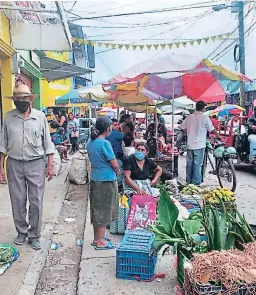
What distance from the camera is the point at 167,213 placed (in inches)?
157

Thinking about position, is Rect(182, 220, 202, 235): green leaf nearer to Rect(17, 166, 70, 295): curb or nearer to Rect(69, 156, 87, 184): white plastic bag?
Rect(17, 166, 70, 295): curb

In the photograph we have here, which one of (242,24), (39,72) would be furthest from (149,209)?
(242,24)

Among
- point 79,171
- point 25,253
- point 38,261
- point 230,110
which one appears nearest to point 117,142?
point 79,171

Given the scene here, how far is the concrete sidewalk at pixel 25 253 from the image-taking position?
394cm

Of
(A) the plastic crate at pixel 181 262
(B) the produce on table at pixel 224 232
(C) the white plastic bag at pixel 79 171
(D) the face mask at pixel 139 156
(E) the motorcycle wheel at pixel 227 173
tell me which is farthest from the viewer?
(C) the white plastic bag at pixel 79 171

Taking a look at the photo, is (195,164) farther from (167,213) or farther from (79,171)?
(167,213)

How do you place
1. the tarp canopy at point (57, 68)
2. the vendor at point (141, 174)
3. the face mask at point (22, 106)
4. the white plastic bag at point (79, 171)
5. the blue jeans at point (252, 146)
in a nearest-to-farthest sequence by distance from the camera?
1. the face mask at point (22, 106)
2. the vendor at point (141, 174)
3. the white plastic bag at point (79, 171)
4. the blue jeans at point (252, 146)
5. the tarp canopy at point (57, 68)

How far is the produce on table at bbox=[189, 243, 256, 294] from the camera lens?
2.89m

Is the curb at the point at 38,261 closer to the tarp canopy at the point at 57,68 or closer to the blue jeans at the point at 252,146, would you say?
the blue jeans at the point at 252,146

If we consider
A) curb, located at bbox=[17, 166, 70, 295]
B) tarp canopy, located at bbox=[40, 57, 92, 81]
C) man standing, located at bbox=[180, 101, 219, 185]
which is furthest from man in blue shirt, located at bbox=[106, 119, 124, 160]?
tarp canopy, located at bbox=[40, 57, 92, 81]

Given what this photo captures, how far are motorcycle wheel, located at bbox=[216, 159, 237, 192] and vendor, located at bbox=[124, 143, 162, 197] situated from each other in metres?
2.45

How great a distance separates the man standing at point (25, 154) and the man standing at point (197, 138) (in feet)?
13.4

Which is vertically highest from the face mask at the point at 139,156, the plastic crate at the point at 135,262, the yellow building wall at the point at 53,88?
the yellow building wall at the point at 53,88

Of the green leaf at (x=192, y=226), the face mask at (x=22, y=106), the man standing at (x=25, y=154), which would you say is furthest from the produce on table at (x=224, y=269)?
the face mask at (x=22, y=106)
